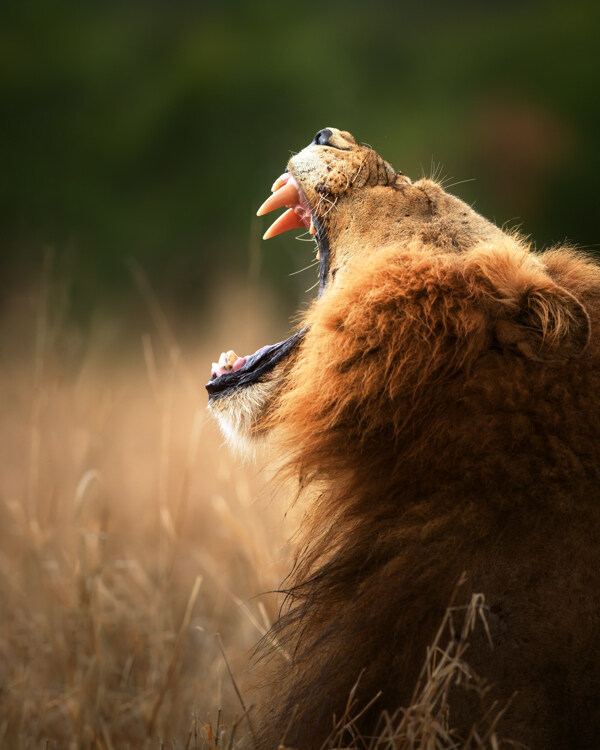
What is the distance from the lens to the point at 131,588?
4.11 metres

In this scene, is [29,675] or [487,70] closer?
[29,675]

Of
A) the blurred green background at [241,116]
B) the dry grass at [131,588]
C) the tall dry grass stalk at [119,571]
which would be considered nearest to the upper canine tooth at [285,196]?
the dry grass at [131,588]

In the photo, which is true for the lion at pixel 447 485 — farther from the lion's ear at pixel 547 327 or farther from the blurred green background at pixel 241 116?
the blurred green background at pixel 241 116

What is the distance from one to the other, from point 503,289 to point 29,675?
211cm

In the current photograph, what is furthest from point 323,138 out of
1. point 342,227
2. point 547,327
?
point 547,327

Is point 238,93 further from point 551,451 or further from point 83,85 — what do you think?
point 551,451

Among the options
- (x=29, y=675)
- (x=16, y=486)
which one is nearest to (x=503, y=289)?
(x=29, y=675)

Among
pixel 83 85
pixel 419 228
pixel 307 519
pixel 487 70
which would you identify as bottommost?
pixel 307 519

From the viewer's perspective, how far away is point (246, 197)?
39.0 ft

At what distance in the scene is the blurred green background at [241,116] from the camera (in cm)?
1105

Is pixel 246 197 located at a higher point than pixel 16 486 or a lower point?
higher

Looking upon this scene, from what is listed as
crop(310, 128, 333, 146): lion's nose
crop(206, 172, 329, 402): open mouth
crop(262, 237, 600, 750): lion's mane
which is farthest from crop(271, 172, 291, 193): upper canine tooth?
crop(262, 237, 600, 750): lion's mane

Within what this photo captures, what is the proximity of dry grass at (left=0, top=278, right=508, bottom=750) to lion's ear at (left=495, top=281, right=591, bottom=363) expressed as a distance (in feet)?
1.82

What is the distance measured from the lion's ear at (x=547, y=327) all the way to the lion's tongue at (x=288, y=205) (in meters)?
0.85
